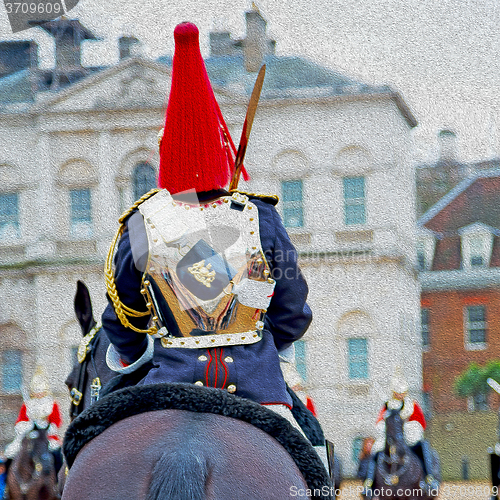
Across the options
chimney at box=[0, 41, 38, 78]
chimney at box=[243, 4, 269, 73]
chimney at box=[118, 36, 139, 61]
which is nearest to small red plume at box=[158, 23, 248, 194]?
chimney at box=[243, 4, 269, 73]

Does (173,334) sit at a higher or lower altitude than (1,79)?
lower

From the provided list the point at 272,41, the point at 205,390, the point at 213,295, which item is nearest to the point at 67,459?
the point at 205,390

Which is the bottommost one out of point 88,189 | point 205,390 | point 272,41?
point 205,390

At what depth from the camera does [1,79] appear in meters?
12.2

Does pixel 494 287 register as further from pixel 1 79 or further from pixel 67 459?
pixel 67 459

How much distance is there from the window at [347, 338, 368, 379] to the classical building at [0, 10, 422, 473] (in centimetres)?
3

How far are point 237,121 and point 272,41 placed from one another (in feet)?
6.40

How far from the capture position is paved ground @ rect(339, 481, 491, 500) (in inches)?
450

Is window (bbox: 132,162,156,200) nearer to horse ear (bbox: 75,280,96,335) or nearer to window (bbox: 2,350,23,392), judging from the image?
window (bbox: 2,350,23,392)

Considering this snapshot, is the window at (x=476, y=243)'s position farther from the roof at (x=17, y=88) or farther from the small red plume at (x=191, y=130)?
the small red plume at (x=191, y=130)

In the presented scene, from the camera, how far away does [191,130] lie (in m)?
2.55

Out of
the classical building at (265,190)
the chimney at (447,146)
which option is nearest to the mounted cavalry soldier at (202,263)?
the chimney at (447,146)

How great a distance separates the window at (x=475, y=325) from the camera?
1181 cm

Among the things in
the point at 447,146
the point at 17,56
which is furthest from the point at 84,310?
the point at 17,56
